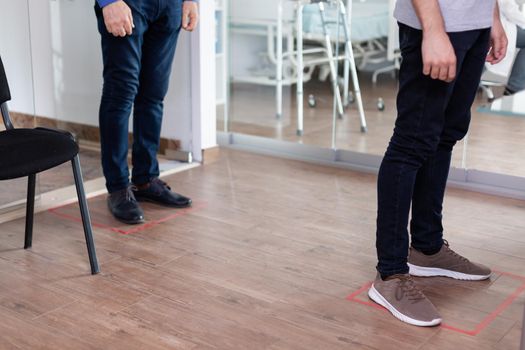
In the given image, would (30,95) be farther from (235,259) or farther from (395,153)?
(395,153)

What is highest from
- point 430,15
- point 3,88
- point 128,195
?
point 430,15

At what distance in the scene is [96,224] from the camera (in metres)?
3.10

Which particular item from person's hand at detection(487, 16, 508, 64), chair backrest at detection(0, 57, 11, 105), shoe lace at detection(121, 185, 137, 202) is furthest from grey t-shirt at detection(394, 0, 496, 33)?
shoe lace at detection(121, 185, 137, 202)

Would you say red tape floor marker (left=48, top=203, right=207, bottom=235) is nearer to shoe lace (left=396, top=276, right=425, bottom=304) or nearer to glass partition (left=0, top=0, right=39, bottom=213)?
glass partition (left=0, top=0, right=39, bottom=213)

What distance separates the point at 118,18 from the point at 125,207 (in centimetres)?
76

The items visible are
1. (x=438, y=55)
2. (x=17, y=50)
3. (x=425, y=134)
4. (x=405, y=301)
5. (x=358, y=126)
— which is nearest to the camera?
(x=438, y=55)

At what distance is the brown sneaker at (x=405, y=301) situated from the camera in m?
2.24

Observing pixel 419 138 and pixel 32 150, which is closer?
pixel 419 138

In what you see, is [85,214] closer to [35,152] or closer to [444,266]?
[35,152]

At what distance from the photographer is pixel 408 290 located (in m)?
2.30

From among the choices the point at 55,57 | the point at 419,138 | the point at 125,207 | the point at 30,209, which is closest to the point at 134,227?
the point at 125,207

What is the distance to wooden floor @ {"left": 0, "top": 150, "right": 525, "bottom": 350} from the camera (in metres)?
2.17

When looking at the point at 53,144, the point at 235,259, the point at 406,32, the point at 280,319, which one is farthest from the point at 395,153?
the point at 53,144

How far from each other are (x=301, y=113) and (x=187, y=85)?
26.5 inches
